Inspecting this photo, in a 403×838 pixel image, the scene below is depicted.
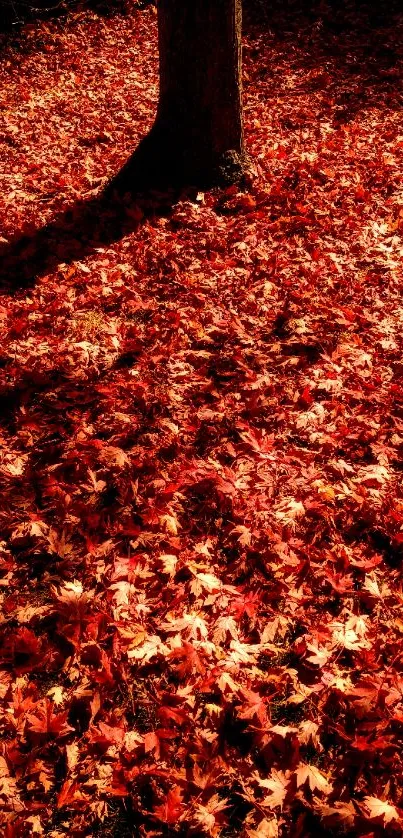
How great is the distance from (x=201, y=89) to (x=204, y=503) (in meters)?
4.51

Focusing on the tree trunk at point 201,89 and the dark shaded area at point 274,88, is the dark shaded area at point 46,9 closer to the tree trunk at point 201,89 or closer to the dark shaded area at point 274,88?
the dark shaded area at point 274,88

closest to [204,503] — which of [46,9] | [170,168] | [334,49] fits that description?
[170,168]

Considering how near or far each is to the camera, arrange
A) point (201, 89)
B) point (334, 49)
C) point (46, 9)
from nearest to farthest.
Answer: point (201, 89), point (334, 49), point (46, 9)

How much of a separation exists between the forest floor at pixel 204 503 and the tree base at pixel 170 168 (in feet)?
0.88

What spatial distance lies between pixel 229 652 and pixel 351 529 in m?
1.03

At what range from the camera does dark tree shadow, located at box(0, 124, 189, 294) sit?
498 cm

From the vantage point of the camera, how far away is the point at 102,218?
5.54m

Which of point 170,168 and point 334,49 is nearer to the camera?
point 170,168

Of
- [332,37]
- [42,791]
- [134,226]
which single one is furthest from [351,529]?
[332,37]

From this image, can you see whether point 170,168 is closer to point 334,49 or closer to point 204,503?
point 204,503

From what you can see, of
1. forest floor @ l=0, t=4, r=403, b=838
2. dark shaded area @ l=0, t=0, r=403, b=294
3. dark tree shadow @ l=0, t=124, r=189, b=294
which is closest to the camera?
forest floor @ l=0, t=4, r=403, b=838

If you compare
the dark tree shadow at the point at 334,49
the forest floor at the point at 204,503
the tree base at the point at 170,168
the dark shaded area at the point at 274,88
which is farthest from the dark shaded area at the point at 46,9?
the tree base at the point at 170,168

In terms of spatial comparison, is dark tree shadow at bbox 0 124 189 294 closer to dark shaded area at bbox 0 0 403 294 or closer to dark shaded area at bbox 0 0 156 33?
dark shaded area at bbox 0 0 403 294

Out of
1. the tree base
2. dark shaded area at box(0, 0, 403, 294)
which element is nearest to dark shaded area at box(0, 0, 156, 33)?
dark shaded area at box(0, 0, 403, 294)
